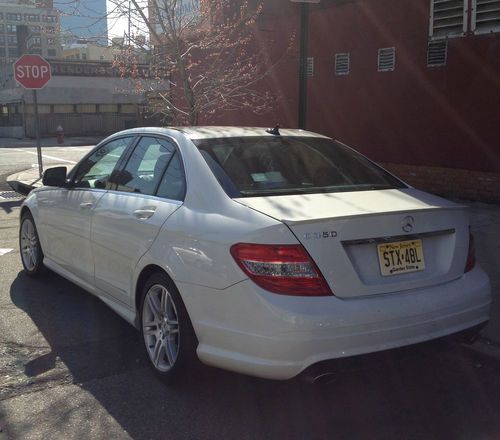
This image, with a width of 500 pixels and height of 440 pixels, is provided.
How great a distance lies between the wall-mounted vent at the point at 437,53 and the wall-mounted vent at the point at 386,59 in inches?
30.9

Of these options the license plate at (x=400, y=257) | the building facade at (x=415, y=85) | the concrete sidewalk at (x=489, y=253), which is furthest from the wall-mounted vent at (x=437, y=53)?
the license plate at (x=400, y=257)

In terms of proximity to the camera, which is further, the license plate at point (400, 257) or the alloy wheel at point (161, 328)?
the alloy wheel at point (161, 328)

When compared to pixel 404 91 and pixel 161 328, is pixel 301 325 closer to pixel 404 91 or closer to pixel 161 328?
pixel 161 328

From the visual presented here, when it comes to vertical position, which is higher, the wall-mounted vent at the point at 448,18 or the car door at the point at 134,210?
the wall-mounted vent at the point at 448,18

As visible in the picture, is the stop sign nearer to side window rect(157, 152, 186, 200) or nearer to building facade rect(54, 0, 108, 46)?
building facade rect(54, 0, 108, 46)

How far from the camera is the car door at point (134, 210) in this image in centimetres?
375

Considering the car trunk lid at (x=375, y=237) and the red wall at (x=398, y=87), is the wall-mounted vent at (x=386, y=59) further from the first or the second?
the car trunk lid at (x=375, y=237)

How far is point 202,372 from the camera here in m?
3.53

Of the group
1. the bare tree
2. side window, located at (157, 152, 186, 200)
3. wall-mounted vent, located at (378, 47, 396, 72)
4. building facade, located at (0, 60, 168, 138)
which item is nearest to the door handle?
side window, located at (157, 152, 186, 200)

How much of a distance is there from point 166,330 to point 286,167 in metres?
1.32

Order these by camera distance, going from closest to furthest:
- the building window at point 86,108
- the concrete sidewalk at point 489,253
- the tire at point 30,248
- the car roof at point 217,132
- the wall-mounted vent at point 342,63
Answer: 1. the car roof at point 217,132
2. the concrete sidewalk at point 489,253
3. the tire at point 30,248
4. the wall-mounted vent at point 342,63
5. the building window at point 86,108

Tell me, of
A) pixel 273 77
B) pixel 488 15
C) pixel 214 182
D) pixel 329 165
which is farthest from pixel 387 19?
pixel 214 182

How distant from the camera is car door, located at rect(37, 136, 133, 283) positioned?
4652 millimetres

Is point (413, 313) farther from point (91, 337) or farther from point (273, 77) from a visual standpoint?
point (273, 77)
